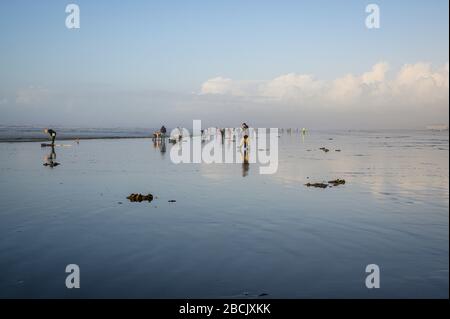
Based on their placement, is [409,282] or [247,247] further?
[247,247]

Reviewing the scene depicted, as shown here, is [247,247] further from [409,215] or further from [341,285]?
[409,215]

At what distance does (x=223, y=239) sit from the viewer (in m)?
11.0

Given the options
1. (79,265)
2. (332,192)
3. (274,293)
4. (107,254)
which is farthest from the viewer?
(332,192)

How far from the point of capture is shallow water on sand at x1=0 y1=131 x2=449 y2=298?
25.9ft

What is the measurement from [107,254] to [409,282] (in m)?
6.93

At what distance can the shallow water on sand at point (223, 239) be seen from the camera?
7883 millimetres

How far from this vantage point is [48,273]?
Answer: 8.43 meters
